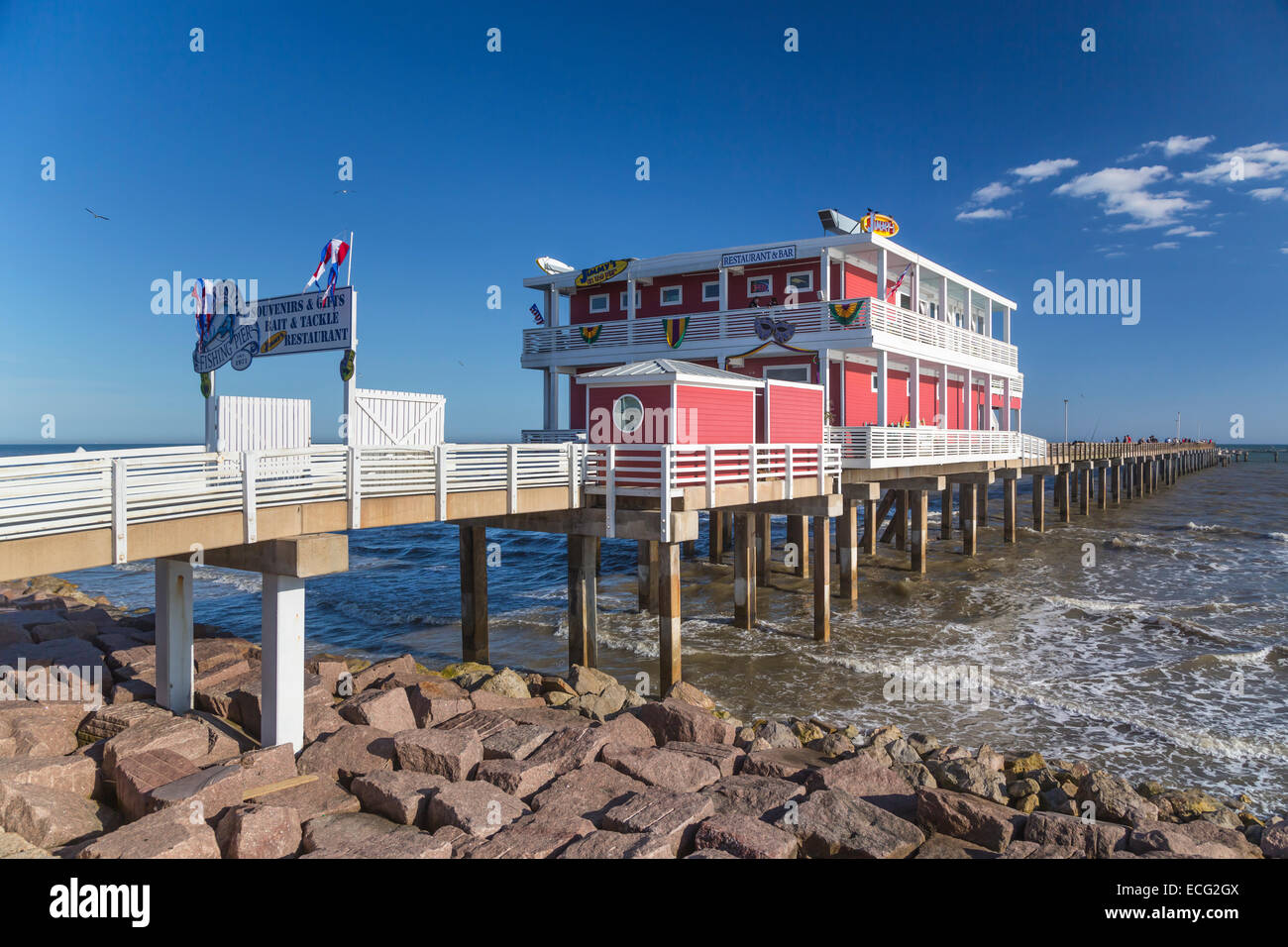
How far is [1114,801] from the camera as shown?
26.7 feet

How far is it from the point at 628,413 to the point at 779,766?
781 centimetres

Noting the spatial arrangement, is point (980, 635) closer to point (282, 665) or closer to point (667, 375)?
point (667, 375)

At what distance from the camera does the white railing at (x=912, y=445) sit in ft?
64.1

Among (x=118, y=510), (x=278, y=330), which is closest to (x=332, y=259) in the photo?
(x=278, y=330)

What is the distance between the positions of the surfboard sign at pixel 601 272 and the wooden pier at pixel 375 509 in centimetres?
912

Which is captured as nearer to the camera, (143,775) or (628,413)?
(143,775)

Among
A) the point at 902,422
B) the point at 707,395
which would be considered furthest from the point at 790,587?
the point at 707,395

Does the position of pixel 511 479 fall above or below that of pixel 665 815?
above

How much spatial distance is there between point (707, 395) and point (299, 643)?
347 inches

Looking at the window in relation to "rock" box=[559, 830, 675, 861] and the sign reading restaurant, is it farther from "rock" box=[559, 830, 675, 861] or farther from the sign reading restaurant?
"rock" box=[559, 830, 675, 861]

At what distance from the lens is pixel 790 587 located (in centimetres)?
2269

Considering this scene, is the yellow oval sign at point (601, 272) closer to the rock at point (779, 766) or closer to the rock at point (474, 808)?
the rock at point (779, 766)

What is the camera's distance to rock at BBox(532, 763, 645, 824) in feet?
23.1
